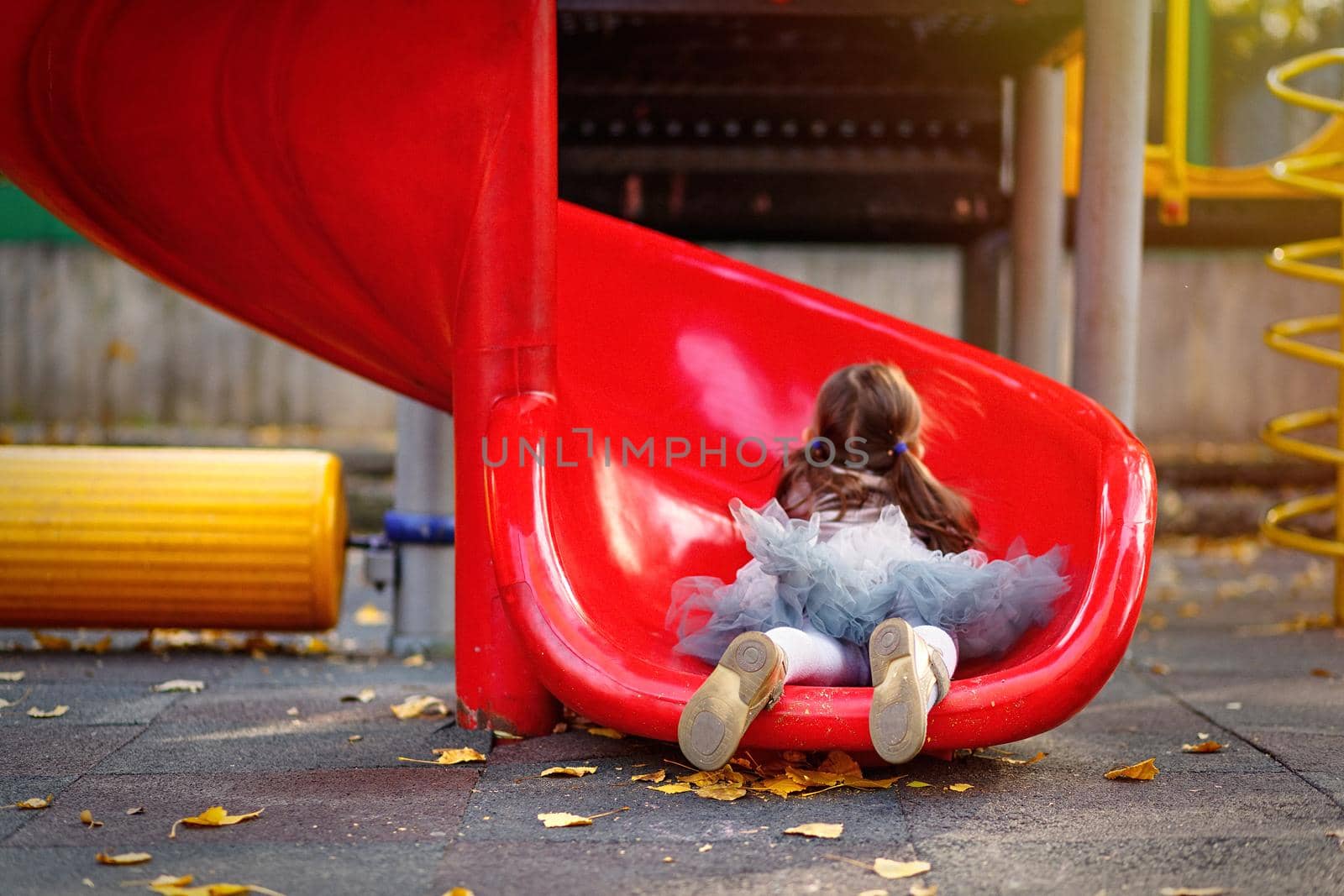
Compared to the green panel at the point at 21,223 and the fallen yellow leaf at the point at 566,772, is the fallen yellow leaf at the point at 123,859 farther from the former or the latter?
the green panel at the point at 21,223

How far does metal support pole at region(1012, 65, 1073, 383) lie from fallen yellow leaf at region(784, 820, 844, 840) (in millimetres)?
2927

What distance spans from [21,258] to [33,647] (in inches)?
170

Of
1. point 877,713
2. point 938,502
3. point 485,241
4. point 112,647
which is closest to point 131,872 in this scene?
point 877,713

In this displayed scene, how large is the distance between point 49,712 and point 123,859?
127 cm

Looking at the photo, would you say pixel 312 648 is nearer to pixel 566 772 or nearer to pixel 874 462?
pixel 566 772

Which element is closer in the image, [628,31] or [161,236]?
[161,236]

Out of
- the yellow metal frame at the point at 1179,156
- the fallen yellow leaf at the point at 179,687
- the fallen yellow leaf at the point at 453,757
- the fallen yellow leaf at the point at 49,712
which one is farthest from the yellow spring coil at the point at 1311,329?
the fallen yellow leaf at the point at 49,712

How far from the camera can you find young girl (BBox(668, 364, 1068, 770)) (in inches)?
86.4

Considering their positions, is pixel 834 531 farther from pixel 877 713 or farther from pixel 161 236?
pixel 161 236

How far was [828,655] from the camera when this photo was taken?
2.46m

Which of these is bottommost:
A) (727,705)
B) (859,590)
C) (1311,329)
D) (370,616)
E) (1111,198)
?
(370,616)

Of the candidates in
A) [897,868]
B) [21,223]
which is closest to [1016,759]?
[897,868]

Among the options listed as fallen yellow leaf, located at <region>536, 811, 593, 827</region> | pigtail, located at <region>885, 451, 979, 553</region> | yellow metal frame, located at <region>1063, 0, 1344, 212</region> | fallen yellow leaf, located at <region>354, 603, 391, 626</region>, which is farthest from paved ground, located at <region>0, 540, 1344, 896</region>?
yellow metal frame, located at <region>1063, 0, 1344, 212</region>

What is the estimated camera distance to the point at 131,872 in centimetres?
186
